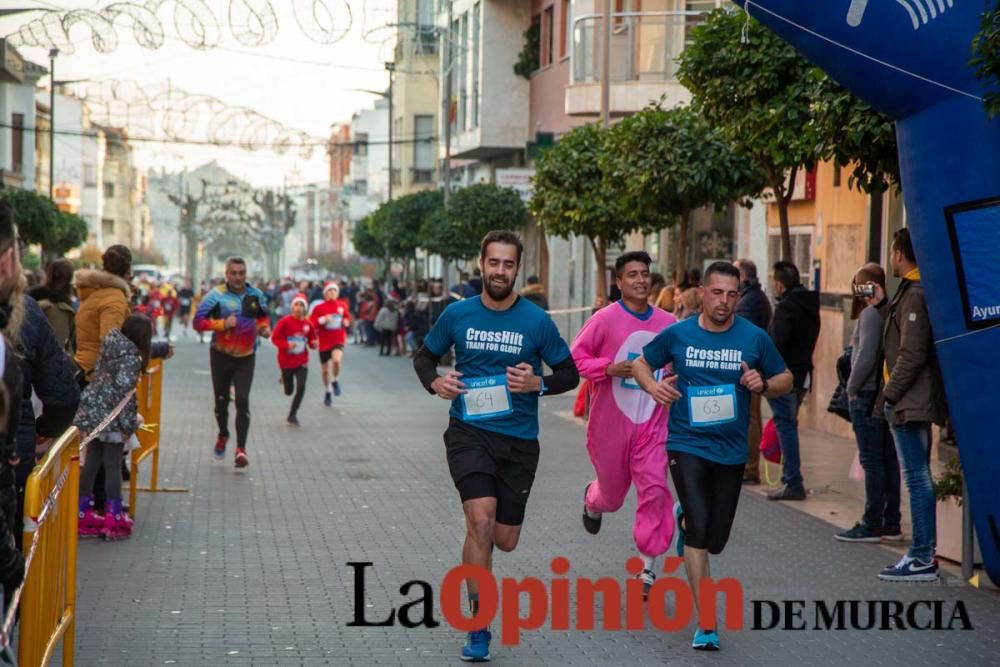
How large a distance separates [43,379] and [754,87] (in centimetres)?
939

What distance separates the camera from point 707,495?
27.3ft

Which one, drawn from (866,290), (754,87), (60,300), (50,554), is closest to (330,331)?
(754,87)

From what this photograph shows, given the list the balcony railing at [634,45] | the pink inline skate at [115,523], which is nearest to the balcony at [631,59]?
the balcony railing at [634,45]

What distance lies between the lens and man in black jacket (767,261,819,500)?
1391 centimetres

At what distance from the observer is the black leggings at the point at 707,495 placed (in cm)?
821

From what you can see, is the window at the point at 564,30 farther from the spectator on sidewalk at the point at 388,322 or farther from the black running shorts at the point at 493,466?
the black running shorts at the point at 493,466

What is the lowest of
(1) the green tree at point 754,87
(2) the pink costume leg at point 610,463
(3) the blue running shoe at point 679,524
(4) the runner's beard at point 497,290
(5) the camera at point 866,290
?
(3) the blue running shoe at point 679,524

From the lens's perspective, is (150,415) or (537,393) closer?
(537,393)

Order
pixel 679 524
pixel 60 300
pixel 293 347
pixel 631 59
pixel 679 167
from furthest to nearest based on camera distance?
pixel 631 59, pixel 293 347, pixel 679 167, pixel 60 300, pixel 679 524

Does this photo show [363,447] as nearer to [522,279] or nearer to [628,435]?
[628,435]

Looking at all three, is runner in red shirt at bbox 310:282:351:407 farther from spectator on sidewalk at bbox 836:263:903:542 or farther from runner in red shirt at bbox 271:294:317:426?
spectator on sidewalk at bbox 836:263:903:542

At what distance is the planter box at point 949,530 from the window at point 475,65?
34509 mm

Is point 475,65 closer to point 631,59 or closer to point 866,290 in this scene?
point 631,59

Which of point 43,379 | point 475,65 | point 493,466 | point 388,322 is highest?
point 475,65
